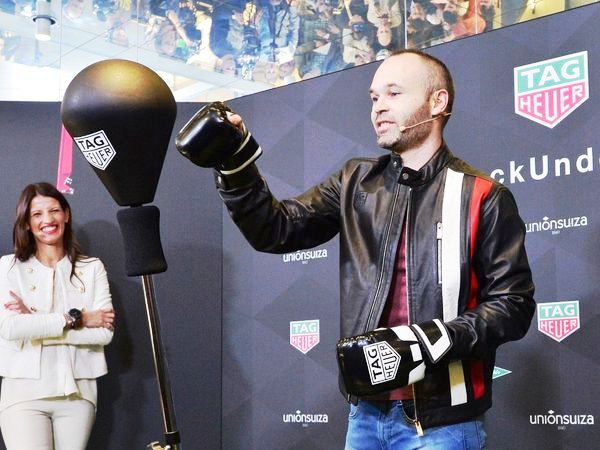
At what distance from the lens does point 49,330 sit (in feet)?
12.1

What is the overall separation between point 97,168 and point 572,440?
6.87ft

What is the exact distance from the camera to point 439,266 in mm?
1964

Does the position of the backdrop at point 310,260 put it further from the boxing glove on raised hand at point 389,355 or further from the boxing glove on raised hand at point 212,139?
the boxing glove on raised hand at point 212,139

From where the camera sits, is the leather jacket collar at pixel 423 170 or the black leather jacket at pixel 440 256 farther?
the leather jacket collar at pixel 423 170

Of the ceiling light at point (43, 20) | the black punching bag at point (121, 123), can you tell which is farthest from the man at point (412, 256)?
the ceiling light at point (43, 20)

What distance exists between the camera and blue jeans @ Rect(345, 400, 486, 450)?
1.88 meters

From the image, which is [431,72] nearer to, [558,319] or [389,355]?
[389,355]

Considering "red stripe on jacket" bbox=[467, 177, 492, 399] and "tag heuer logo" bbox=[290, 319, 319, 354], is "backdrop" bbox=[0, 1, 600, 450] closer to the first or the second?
"tag heuer logo" bbox=[290, 319, 319, 354]

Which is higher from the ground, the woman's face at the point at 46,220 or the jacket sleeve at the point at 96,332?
the woman's face at the point at 46,220

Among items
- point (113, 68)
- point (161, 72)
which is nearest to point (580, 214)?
point (113, 68)

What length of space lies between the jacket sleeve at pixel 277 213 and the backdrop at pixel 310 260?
→ 4.32ft

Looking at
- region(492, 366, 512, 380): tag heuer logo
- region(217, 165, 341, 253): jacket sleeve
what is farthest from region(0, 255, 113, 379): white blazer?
region(217, 165, 341, 253): jacket sleeve

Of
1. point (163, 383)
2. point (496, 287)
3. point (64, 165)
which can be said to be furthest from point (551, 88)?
point (64, 165)

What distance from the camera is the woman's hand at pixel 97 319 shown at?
3.81 metres
